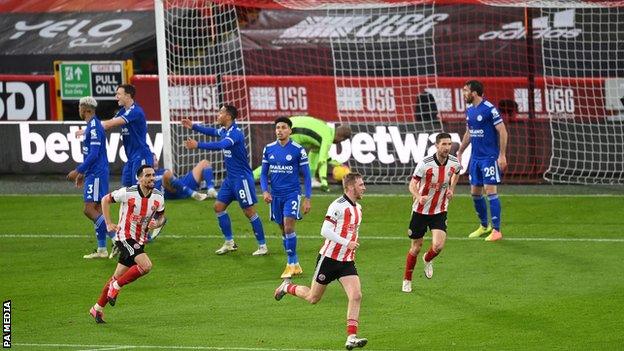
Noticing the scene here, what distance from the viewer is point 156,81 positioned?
2839 centimetres

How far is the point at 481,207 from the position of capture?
2062 centimetres

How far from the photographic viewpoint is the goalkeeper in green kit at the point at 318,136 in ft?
80.1

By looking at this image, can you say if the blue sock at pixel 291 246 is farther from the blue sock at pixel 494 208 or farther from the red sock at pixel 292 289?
the blue sock at pixel 494 208

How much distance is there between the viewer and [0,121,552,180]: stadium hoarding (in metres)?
25.9

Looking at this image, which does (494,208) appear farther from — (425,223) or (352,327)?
(352,327)

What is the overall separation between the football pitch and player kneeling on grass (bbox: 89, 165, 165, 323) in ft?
1.51

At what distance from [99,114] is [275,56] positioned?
4.80 meters

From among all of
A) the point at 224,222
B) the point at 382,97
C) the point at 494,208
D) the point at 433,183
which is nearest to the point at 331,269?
the point at 433,183

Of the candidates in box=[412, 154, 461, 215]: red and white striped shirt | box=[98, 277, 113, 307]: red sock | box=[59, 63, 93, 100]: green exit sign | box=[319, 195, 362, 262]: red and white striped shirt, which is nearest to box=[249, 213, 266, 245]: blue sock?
box=[412, 154, 461, 215]: red and white striped shirt

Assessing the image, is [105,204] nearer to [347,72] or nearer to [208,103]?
[208,103]

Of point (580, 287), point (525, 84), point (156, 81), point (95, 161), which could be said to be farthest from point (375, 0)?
point (580, 287)

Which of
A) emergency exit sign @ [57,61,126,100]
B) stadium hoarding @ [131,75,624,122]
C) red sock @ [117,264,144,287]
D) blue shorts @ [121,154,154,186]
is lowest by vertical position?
red sock @ [117,264,144,287]

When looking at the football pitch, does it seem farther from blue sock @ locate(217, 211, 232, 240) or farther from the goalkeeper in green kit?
the goalkeeper in green kit

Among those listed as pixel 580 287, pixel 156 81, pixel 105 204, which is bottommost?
pixel 580 287
